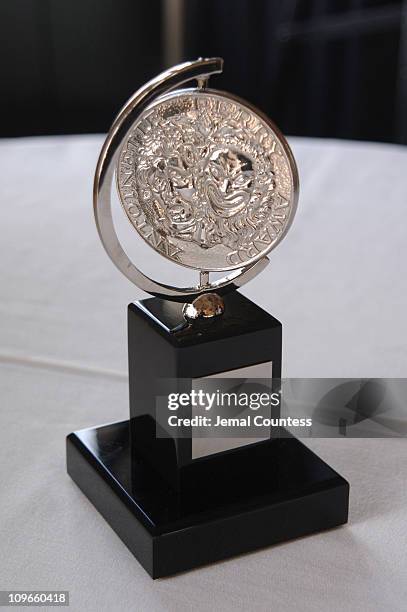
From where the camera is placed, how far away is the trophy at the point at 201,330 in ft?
3.12

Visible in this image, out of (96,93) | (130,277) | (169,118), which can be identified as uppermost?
(169,118)

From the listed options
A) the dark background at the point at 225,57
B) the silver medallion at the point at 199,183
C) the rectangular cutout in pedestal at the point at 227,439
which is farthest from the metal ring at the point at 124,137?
the dark background at the point at 225,57

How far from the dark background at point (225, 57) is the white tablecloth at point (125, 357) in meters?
1.55

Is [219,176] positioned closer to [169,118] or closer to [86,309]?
[169,118]

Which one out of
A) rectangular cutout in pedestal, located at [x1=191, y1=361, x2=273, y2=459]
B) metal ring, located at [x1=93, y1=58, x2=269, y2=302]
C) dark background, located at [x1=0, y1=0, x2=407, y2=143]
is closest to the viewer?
metal ring, located at [x1=93, y1=58, x2=269, y2=302]

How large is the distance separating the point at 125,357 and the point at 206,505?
42 cm

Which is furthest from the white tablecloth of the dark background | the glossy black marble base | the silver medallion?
the dark background

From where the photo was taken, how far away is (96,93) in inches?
163

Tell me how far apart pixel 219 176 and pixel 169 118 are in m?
0.08

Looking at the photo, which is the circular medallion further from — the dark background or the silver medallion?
the dark background

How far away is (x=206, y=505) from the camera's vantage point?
3.24 feet

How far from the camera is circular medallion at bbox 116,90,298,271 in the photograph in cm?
95

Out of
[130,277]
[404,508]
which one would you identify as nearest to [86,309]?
[130,277]

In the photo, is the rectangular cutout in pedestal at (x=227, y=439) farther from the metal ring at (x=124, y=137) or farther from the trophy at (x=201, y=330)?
the metal ring at (x=124, y=137)
